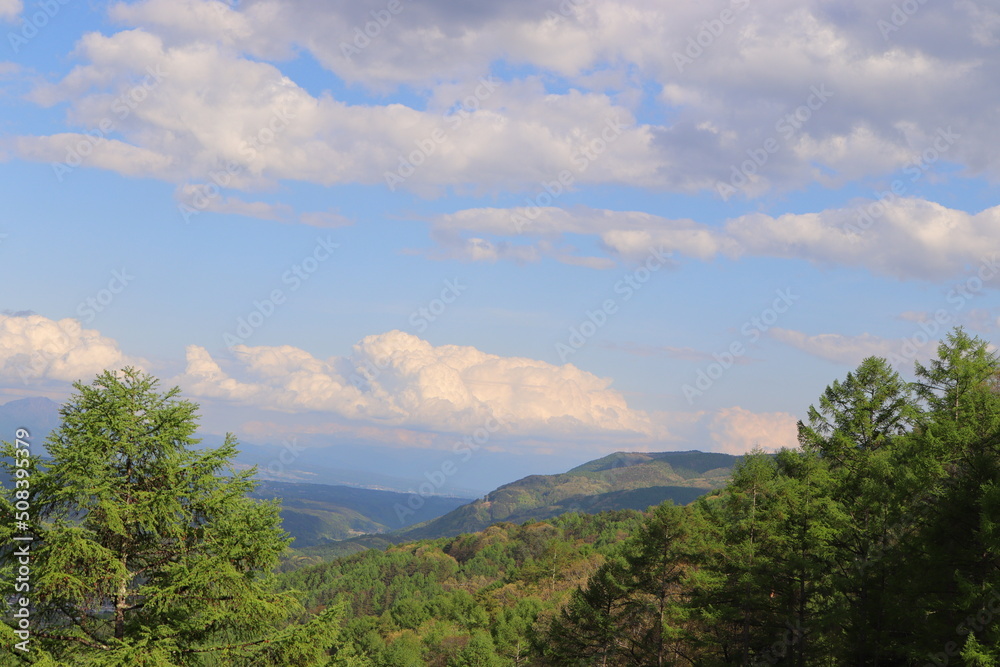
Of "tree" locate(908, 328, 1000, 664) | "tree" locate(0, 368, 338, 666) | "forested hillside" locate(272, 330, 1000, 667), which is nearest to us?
"tree" locate(0, 368, 338, 666)

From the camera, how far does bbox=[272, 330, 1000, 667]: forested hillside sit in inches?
771

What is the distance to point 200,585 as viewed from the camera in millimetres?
13195

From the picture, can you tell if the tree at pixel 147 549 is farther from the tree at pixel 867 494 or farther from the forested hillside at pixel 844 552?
the tree at pixel 867 494

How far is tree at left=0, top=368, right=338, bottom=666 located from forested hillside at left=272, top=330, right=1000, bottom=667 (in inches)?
111

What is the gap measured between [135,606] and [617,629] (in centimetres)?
3546

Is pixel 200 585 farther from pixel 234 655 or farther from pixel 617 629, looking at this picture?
pixel 617 629

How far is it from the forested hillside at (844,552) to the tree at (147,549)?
281cm

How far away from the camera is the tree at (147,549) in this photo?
12633 millimetres

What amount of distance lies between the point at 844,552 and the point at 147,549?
25.1m

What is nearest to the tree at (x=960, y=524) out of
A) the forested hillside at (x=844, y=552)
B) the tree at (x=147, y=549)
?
the forested hillside at (x=844, y=552)

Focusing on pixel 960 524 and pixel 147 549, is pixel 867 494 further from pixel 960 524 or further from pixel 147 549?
pixel 147 549

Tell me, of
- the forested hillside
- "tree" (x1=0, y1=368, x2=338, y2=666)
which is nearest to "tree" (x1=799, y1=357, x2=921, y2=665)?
the forested hillside

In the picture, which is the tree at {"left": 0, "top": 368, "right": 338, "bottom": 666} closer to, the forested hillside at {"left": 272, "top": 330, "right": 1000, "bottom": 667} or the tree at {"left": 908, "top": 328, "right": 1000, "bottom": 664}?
the forested hillside at {"left": 272, "top": 330, "right": 1000, "bottom": 667}

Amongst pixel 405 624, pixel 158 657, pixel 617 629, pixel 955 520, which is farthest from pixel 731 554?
pixel 405 624
